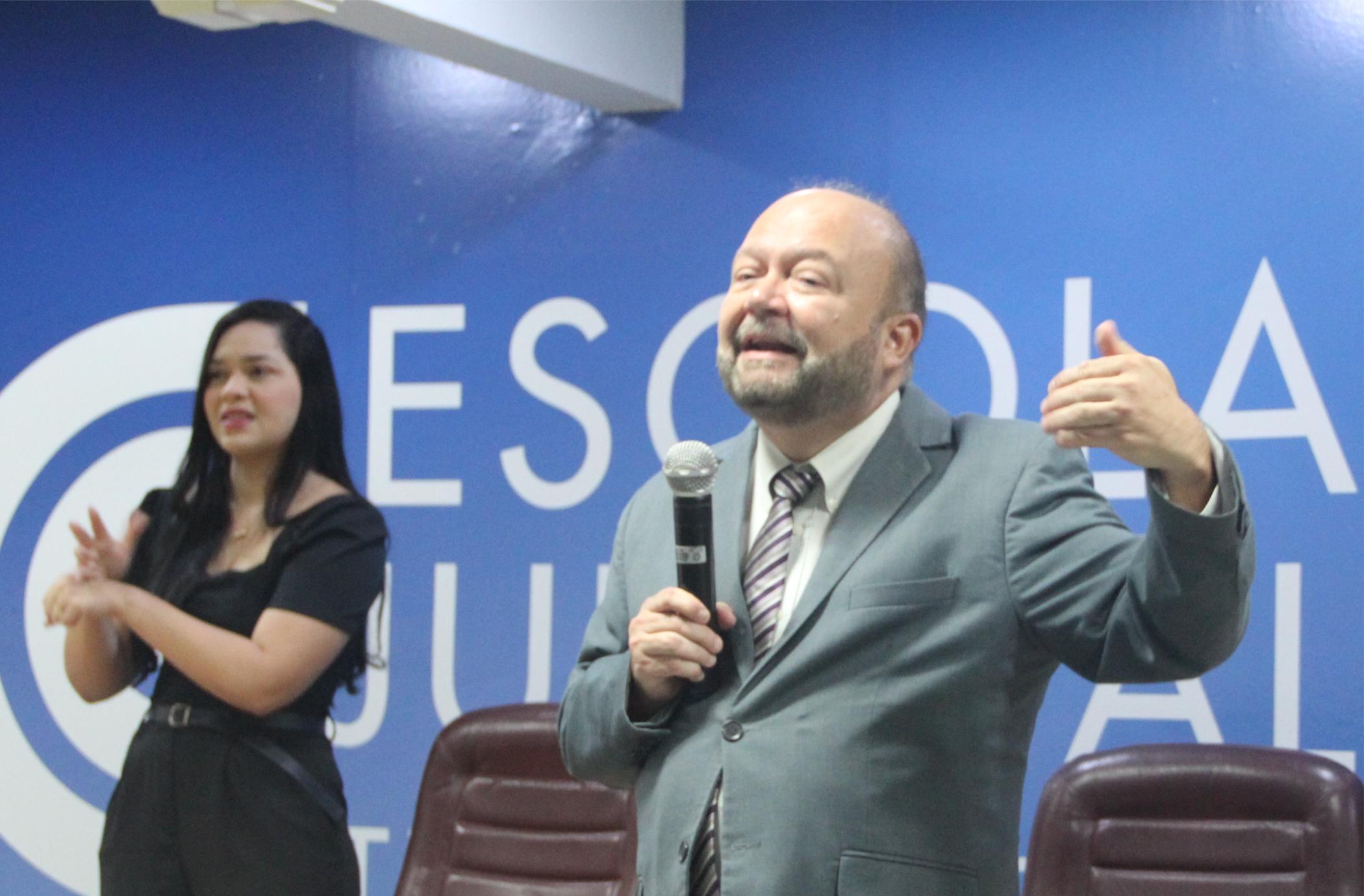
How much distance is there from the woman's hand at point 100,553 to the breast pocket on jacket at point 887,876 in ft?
5.45

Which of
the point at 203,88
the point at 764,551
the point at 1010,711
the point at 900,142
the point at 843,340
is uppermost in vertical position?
the point at 203,88

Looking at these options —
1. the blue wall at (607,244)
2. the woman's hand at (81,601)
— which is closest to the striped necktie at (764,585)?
the woman's hand at (81,601)

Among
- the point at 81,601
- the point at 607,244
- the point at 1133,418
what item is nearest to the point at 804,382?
the point at 1133,418

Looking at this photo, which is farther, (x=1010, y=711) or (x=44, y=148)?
(x=44, y=148)

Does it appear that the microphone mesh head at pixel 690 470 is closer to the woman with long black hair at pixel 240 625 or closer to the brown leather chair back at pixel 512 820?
the woman with long black hair at pixel 240 625

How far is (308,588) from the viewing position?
97.7 inches

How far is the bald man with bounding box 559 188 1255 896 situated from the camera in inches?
56.9

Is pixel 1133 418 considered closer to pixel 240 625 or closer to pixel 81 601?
pixel 240 625

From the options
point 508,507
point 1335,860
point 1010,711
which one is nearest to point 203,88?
point 508,507

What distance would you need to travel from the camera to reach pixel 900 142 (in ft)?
11.1

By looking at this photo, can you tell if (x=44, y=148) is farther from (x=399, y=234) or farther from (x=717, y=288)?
(x=717, y=288)

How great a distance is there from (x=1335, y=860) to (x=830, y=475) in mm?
1339

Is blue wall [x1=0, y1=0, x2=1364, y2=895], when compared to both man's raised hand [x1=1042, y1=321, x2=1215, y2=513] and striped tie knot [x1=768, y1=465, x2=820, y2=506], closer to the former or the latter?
striped tie knot [x1=768, y1=465, x2=820, y2=506]

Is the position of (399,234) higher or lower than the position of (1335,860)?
higher
